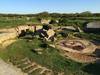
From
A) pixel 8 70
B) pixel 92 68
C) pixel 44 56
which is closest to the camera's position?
pixel 8 70

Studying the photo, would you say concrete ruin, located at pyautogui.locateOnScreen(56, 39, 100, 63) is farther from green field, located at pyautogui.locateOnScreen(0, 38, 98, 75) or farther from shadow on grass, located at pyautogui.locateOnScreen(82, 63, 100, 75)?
shadow on grass, located at pyautogui.locateOnScreen(82, 63, 100, 75)

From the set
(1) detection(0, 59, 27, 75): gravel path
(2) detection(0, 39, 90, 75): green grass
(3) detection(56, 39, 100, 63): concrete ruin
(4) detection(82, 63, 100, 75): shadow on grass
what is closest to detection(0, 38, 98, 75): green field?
(2) detection(0, 39, 90, 75): green grass

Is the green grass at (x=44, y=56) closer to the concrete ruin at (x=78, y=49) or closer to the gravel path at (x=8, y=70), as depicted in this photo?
the concrete ruin at (x=78, y=49)

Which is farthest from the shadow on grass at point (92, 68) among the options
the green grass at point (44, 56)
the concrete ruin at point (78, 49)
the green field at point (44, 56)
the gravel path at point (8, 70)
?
the gravel path at point (8, 70)

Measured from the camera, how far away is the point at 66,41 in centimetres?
3200

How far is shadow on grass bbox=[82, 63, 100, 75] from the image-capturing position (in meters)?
20.2

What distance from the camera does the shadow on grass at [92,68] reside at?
20219 mm

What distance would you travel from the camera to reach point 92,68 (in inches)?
829

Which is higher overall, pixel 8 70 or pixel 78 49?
pixel 8 70

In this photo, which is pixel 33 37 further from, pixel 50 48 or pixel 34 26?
pixel 34 26

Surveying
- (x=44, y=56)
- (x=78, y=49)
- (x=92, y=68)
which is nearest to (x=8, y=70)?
(x=44, y=56)

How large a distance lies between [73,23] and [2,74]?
3115 centimetres

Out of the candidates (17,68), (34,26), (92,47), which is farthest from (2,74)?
(34,26)

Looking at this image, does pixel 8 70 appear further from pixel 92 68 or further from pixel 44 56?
pixel 92 68
